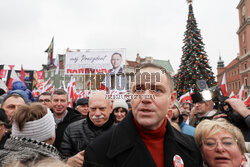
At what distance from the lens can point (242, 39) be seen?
156 ft

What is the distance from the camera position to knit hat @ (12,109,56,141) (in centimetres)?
166

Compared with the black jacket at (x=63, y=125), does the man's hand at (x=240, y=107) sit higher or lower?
higher

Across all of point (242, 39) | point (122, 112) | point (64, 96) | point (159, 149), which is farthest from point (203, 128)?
point (242, 39)

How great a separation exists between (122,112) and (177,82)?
17107 mm

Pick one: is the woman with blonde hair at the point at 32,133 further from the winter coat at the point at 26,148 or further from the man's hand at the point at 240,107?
the man's hand at the point at 240,107

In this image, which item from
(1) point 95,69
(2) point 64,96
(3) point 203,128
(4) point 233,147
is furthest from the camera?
(1) point 95,69

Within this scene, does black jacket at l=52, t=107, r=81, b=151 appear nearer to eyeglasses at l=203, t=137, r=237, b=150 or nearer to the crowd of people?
the crowd of people

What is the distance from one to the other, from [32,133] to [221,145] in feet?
5.75

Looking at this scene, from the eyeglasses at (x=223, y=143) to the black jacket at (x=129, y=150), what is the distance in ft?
0.91

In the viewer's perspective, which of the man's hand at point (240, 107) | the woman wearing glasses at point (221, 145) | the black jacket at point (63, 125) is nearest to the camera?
the woman wearing glasses at point (221, 145)

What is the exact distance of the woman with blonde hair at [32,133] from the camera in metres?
1.57

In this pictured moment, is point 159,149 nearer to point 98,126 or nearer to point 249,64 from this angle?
point 98,126

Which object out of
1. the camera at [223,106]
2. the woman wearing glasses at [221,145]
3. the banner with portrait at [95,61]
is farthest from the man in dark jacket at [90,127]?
the banner with portrait at [95,61]

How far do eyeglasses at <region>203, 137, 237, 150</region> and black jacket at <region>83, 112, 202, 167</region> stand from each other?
0.91ft
